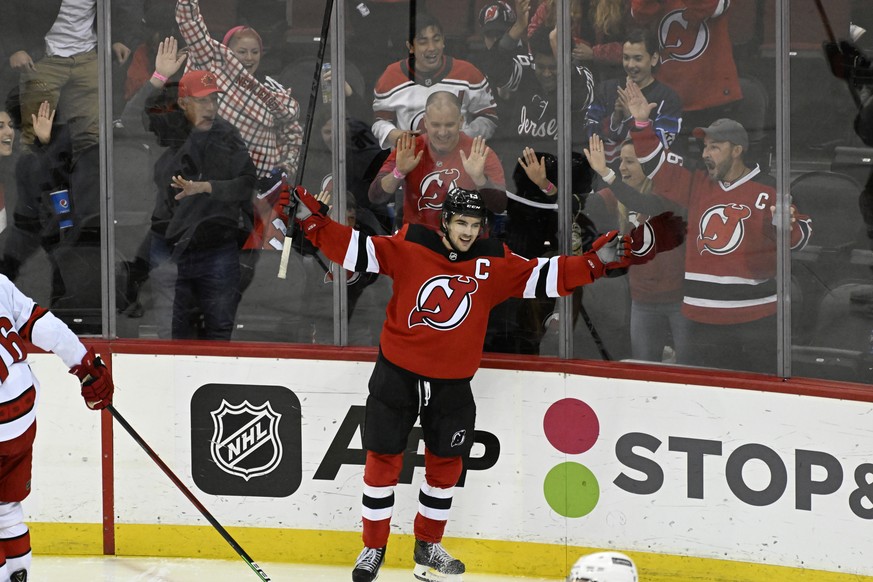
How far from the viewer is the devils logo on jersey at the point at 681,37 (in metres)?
4.16

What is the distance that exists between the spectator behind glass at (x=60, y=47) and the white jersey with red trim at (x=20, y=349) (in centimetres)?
100

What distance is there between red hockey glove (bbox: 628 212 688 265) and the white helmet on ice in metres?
2.24

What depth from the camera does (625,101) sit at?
429cm

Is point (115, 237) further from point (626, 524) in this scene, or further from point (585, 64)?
point (626, 524)

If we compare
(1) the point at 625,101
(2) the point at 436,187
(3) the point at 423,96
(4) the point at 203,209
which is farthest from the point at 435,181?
(4) the point at 203,209

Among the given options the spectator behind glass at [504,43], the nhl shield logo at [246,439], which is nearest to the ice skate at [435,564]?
the nhl shield logo at [246,439]

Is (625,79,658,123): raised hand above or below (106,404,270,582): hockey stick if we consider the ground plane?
above

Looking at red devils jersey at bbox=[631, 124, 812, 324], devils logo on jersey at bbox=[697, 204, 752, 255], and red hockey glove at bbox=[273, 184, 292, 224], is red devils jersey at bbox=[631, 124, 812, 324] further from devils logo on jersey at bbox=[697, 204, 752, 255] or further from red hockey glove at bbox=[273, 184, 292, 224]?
red hockey glove at bbox=[273, 184, 292, 224]

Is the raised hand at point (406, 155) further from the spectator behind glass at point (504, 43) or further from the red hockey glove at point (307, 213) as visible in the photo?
the red hockey glove at point (307, 213)

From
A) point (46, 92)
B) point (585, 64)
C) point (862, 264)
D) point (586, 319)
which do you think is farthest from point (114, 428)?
point (862, 264)

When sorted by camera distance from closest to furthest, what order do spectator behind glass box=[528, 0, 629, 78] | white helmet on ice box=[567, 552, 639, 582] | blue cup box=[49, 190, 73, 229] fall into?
white helmet on ice box=[567, 552, 639, 582] → spectator behind glass box=[528, 0, 629, 78] → blue cup box=[49, 190, 73, 229]

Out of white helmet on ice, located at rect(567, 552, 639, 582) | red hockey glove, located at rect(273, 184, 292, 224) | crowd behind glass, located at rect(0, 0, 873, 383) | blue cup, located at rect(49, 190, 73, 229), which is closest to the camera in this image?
white helmet on ice, located at rect(567, 552, 639, 582)

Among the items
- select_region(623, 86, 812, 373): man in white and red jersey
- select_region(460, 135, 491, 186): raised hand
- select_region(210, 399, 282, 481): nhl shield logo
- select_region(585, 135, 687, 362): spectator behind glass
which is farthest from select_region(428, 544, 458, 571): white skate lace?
select_region(460, 135, 491, 186): raised hand

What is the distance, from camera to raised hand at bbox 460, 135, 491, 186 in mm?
4488
